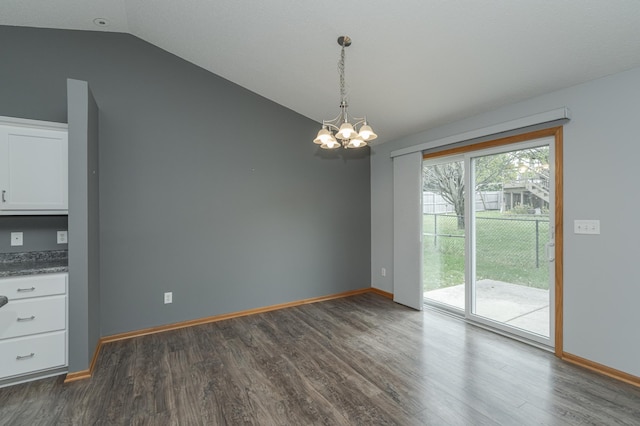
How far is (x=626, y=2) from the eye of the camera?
5.98ft

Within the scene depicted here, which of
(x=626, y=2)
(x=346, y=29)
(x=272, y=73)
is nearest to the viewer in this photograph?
(x=626, y=2)

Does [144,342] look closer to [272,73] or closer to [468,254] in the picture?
[272,73]

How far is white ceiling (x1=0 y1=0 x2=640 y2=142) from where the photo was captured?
2.09m

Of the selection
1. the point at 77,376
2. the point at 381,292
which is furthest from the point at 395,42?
the point at 77,376

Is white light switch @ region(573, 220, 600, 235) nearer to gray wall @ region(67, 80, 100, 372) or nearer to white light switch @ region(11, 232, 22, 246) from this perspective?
gray wall @ region(67, 80, 100, 372)

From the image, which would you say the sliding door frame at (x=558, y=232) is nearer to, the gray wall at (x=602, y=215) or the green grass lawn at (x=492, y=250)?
the gray wall at (x=602, y=215)

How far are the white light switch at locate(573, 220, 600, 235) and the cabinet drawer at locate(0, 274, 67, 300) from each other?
4.47 metres

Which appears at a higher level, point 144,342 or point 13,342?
point 13,342

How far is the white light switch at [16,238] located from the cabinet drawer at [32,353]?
0.95m

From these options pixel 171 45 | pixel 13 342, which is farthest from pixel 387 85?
pixel 13 342

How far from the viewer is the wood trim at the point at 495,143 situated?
278 cm

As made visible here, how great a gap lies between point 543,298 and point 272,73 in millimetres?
3844

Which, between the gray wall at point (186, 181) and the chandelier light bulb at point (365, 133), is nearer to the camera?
the chandelier light bulb at point (365, 133)

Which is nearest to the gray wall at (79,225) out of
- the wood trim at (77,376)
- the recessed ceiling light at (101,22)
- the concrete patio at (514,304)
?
the wood trim at (77,376)
